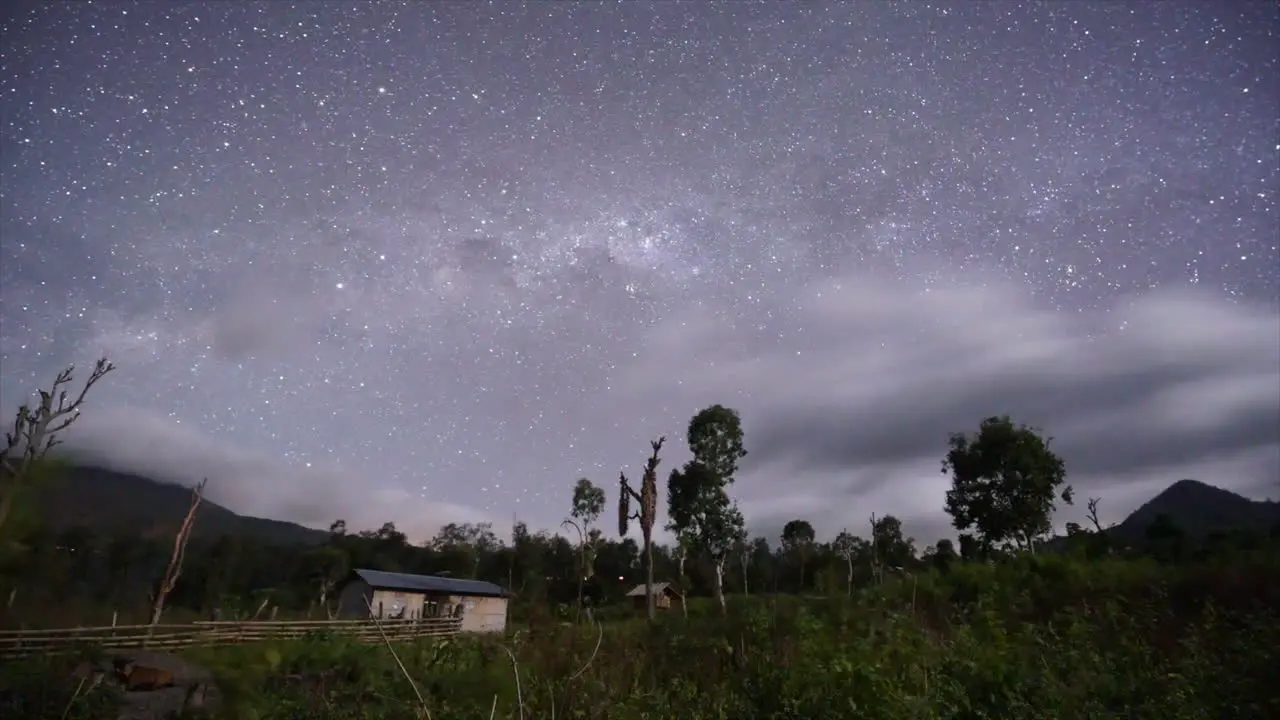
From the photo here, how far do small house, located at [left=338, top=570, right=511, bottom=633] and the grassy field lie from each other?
22.4 m

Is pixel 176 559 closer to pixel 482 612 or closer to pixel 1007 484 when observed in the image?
pixel 482 612

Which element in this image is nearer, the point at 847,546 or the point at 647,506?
the point at 647,506

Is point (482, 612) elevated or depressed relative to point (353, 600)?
depressed

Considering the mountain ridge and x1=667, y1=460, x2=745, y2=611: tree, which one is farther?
x1=667, y1=460, x2=745, y2=611: tree

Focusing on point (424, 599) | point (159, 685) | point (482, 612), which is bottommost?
point (482, 612)

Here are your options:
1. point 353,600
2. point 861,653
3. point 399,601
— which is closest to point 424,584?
point 399,601

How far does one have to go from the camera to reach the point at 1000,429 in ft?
111

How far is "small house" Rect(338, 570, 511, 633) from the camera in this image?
3575cm

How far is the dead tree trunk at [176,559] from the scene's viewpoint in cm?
2000

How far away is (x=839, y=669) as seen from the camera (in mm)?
6145

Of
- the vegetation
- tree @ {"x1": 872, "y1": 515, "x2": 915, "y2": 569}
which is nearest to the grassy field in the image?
the vegetation

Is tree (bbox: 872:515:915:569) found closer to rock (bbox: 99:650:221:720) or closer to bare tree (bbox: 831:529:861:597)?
bare tree (bbox: 831:529:861:597)

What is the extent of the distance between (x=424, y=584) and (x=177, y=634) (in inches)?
830

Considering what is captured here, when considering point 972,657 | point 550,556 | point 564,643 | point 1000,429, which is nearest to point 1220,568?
point 972,657
